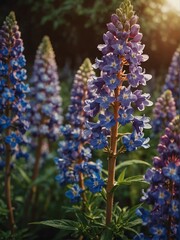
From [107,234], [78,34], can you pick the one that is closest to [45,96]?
[107,234]

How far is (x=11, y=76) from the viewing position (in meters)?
4.37

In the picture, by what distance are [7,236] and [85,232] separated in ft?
3.63

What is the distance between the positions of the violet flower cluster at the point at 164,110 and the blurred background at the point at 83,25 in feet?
7.65

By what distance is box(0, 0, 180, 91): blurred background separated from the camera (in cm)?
951

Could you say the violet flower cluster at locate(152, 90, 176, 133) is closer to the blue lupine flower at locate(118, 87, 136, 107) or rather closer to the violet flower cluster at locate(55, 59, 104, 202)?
the violet flower cluster at locate(55, 59, 104, 202)

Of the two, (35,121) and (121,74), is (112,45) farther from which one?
(35,121)

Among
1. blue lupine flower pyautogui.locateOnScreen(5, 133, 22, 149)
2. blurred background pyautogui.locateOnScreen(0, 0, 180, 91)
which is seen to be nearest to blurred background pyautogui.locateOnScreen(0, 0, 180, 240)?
blurred background pyautogui.locateOnScreen(0, 0, 180, 91)

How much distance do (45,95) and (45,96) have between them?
0.08 feet

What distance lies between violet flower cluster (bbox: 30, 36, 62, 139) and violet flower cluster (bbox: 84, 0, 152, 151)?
251cm

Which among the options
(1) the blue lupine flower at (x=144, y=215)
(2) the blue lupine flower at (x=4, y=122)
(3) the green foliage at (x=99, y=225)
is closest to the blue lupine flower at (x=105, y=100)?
(1) the blue lupine flower at (x=144, y=215)

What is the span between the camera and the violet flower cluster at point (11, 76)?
4.36 meters

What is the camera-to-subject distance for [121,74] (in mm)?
3455

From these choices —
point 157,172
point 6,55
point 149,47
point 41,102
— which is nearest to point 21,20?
point 149,47

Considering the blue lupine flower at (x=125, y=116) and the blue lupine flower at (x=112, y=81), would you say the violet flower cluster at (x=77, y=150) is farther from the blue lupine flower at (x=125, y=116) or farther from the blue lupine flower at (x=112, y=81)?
the blue lupine flower at (x=112, y=81)
